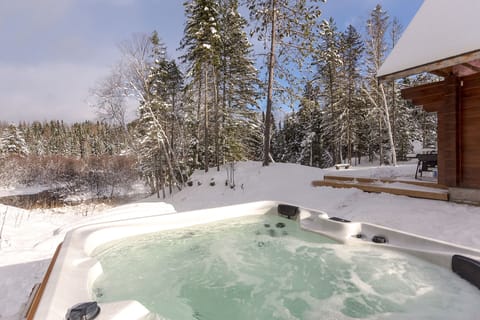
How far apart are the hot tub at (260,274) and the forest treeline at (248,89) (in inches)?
233

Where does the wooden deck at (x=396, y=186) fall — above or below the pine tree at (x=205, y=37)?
below

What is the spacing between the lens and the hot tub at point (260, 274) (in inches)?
82.4

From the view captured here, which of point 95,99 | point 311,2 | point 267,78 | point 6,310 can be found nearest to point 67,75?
point 95,99

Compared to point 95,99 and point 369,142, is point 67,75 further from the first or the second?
point 369,142

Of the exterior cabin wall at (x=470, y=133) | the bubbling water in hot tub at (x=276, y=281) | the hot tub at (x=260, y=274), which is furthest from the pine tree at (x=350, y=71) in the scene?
the bubbling water in hot tub at (x=276, y=281)

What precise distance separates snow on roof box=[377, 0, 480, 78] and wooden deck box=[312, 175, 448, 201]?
2.15 m

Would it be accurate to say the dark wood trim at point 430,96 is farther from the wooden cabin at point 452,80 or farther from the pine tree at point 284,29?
the pine tree at point 284,29

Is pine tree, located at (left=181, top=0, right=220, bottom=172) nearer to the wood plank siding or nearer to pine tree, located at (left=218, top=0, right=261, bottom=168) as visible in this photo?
pine tree, located at (left=218, top=0, right=261, bottom=168)

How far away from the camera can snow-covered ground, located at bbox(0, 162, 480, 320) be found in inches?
124

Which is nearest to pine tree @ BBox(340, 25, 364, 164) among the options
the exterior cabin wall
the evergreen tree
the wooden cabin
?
the wooden cabin

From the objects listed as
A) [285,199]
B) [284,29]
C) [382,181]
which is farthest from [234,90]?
[382,181]

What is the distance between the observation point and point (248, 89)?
1278cm

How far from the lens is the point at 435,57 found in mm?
3916

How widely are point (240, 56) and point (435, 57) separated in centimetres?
890
